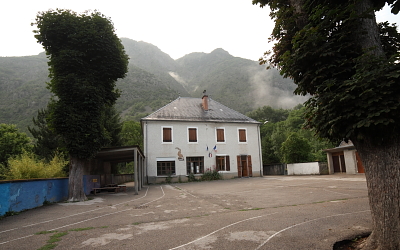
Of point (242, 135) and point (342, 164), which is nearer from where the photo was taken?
point (342, 164)

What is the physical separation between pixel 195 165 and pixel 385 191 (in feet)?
71.0

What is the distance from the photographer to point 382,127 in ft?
12.1

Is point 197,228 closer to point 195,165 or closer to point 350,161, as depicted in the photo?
point 195,165

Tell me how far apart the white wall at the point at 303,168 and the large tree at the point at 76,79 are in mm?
19451

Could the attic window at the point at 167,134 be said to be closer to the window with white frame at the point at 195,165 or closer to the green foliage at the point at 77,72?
the window with white frame at the point at 195,165

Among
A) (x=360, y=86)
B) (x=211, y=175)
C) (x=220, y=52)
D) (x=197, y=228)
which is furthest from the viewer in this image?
(x=220, y=52)

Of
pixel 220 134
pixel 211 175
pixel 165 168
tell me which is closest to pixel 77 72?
pixel 165 168

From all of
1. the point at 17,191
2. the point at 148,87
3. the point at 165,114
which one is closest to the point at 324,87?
the point at 17,191

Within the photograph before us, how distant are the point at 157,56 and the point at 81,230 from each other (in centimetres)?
16918

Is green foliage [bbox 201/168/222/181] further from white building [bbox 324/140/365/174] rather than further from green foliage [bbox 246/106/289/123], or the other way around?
green foliage [bbox 246/106/289/123]

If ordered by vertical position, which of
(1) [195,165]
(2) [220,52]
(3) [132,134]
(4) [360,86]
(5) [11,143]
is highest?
(2) [220,52]

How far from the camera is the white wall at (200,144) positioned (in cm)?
2394

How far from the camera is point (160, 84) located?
98250mm

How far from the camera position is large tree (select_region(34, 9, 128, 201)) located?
12961 millimetres
